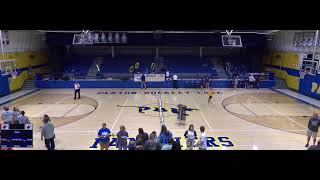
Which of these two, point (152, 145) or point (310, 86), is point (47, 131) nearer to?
point (152, 145)

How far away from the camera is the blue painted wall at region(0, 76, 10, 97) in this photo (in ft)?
65.2

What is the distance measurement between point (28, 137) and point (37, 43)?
819 inches

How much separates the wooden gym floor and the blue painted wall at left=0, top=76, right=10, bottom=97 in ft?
5.77

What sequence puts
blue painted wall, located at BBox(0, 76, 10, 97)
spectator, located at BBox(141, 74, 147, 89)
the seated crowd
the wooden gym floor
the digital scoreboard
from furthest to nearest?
spectator, located at BBox(141, 74, 147, 89) < blue painted wall, located at BBox(0, 76, 10, 97) < the wooden gym floor < the digital scoreboard < the seated crowd

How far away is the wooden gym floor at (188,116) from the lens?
36.7ft

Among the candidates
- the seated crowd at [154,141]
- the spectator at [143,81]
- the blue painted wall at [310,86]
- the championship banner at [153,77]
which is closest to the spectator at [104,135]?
the seated crowd at [154,141]

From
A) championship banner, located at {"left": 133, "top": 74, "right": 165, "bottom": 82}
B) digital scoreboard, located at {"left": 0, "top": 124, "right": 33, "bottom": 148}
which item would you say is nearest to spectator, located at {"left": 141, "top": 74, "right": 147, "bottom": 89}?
championship banner, located at {"left": 133, "top": 74, "right": 165, "bottom": 82}

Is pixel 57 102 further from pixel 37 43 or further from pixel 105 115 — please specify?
pixel 37 43

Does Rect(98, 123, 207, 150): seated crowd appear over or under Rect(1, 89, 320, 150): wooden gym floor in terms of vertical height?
over

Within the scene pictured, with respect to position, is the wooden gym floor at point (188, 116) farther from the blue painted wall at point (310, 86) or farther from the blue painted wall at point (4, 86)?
the blue painted wall at point (4, 86)

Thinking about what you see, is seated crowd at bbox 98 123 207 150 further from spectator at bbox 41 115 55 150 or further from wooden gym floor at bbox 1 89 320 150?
wooden gym floor at bbox 1 89 320 150

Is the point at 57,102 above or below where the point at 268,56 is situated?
below
